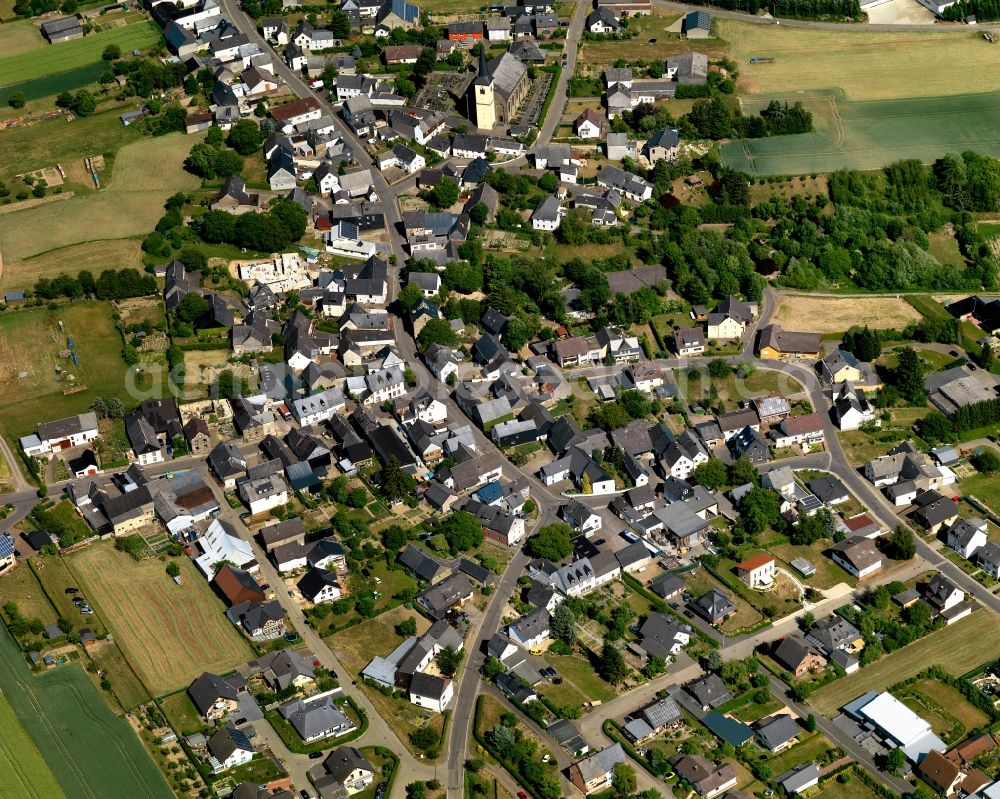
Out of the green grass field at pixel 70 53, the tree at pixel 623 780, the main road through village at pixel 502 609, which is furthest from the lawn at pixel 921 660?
the green grass field at pixel 70 53

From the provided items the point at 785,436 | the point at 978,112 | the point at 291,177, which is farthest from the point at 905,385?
the point at 291,177

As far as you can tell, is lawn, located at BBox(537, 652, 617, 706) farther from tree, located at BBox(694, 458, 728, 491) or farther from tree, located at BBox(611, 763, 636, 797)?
tree, located at BBox(694, 458, 728, 491)

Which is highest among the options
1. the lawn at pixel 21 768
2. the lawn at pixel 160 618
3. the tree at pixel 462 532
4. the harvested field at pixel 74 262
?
the harvested field at pixel 74 262

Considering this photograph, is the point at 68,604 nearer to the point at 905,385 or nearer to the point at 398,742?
the point at 398,742

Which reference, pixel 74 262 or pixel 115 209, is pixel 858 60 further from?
pixel 74 262

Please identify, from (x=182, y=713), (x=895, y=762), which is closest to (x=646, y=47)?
(x=895, y=762)

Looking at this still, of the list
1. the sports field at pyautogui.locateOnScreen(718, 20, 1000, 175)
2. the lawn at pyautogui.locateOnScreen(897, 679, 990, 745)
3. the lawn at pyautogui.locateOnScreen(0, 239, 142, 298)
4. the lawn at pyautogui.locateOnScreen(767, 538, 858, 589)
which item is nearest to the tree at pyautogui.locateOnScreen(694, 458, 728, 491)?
the lawn at pyautogui.locateOnScreen(767, 538, 858, 589)

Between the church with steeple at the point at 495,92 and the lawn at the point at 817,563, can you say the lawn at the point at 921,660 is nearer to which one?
the lawn at the point at 817,563
